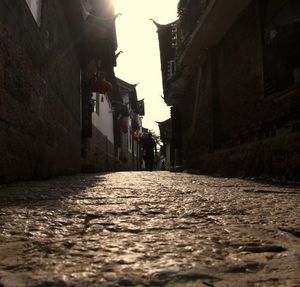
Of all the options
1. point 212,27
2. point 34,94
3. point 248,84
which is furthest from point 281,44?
point 34,94

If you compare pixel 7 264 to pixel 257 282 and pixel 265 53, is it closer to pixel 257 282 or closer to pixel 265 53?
pixel 257 282

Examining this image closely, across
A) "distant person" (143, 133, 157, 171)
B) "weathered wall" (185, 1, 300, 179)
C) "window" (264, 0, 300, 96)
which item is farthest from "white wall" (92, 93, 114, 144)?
"window" (264, 0, 300, 96)

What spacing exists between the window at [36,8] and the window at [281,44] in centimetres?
332

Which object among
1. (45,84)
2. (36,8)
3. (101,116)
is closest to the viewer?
(36,8)

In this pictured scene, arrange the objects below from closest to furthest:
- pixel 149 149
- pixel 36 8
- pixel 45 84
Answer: pixel 36 8 < pixel 45 84 < pixel 149 149

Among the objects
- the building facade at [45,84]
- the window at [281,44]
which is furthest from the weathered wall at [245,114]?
the building facade at [45,84]

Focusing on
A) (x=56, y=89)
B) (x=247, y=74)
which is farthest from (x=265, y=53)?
(x=56, y=89)

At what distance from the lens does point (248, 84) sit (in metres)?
6.30

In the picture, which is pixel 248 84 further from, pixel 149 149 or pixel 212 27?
pixel 149 149

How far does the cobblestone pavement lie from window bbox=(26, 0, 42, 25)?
3.43 metres

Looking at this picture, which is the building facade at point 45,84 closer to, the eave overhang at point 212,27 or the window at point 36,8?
the window at point 36,8

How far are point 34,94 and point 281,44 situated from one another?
3667mm

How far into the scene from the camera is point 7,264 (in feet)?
3.17

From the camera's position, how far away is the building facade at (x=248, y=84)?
193 inches
